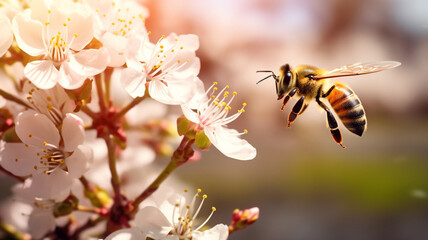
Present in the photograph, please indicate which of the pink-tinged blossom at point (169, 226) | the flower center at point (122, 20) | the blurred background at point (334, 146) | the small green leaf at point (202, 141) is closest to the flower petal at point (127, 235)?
the pink-tinged blossom at point (169, 226)

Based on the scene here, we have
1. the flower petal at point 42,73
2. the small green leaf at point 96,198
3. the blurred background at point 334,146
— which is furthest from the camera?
the blurred background at point 334,146

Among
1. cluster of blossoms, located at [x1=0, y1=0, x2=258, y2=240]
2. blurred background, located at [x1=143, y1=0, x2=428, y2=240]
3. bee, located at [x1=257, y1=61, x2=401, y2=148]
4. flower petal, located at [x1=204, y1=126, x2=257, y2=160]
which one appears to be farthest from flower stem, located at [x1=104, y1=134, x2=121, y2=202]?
blurred background, located at [x1=143, y1=0, x2=428, y2=240]

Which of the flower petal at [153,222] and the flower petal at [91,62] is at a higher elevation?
the flower petal at [91,62]

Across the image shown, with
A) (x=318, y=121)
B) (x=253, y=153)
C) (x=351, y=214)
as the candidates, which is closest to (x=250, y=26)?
(x=318, y=121)

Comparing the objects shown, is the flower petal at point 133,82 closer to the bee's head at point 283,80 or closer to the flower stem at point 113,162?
the flower stem at point 113,162

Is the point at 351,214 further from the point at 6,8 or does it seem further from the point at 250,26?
the point at 6,8

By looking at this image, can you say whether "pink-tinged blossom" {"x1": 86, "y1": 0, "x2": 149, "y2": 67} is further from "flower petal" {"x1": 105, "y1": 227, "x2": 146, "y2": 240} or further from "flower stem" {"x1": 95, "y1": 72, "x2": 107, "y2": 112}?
"flower petal" {"x1": 105, "y1": 227, "x2": 146, "y2": 240}

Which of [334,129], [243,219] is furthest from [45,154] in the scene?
[334,129]
